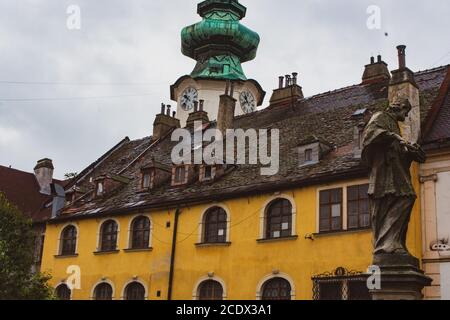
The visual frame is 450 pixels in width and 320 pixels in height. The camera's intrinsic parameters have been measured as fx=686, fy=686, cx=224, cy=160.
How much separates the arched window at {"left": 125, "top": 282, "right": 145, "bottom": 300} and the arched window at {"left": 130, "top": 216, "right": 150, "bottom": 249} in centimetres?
153

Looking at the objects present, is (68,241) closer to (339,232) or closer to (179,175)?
(179,175)

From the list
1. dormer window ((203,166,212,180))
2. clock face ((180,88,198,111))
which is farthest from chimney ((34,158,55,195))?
dormer window ((203,166,212,180))

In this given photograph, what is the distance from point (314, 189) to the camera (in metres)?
23.2

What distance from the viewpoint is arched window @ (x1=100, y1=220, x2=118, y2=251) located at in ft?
95.5

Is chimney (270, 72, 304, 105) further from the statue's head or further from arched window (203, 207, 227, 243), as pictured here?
the statue's head

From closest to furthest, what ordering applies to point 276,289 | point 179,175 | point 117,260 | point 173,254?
point 276,289 < point 173,254 < point 117,260 < point 179,175

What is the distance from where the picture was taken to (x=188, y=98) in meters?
42.7

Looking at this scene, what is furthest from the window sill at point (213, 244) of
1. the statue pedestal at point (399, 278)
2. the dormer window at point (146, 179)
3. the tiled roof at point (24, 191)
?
the statue pedestal at point (399, 278)

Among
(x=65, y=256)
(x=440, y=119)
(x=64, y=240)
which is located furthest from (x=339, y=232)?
(x=64, y=240)

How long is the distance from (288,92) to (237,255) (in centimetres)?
1084

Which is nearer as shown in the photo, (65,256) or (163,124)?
(65,256)

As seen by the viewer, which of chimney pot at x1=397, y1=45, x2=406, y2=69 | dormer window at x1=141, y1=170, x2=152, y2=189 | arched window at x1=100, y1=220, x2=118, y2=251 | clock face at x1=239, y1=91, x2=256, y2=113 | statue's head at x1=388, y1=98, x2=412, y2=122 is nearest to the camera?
statue's head at x1=388, y1=98, x2=412, y2=122

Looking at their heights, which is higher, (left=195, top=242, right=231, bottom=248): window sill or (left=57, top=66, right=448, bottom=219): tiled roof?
(left=57, top=66, right=448, bottom=219): tiled roof
